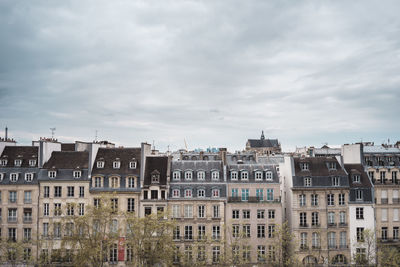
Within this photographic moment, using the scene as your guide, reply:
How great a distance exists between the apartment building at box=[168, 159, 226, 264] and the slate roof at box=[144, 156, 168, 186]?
4.73 feet

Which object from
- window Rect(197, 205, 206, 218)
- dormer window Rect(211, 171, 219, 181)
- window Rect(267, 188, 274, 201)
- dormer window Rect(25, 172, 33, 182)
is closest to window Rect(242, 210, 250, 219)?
window Rect(267, 188, 274, 201)

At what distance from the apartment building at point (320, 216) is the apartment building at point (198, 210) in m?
10.9

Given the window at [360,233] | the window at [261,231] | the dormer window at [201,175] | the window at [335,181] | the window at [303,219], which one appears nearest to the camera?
the window at [360,233]

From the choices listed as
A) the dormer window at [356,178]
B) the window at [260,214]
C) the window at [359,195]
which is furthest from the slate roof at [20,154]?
the window at [359,195]

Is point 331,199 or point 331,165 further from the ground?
point 331,165

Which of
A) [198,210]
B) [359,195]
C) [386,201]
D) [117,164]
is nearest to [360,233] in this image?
[359,195]

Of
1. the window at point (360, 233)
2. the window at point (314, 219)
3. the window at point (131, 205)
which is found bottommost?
the window at point (360, 233)

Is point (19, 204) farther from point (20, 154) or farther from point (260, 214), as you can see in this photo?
point (260, 214)

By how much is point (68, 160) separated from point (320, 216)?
39724mm

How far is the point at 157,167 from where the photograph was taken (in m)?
63.4

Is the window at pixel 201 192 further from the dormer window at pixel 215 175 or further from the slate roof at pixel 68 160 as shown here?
the slate roof at pixel 68 160

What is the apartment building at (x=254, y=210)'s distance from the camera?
193 feet

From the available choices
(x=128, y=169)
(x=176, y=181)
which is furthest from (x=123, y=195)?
(x=176, y=181)

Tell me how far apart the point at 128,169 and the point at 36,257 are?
18.4 meters
